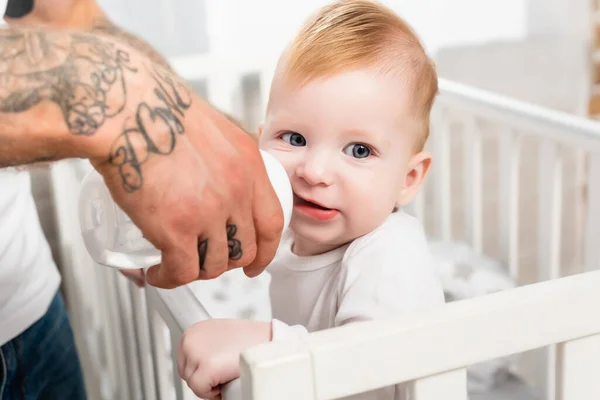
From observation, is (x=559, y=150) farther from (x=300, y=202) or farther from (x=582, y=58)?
(x=582, y=58)

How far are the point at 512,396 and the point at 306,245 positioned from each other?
1.57ft

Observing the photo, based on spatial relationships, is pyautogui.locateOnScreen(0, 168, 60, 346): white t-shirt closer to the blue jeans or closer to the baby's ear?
the blue jeans

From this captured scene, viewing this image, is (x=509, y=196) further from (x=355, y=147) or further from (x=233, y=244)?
(x=233, y=244)

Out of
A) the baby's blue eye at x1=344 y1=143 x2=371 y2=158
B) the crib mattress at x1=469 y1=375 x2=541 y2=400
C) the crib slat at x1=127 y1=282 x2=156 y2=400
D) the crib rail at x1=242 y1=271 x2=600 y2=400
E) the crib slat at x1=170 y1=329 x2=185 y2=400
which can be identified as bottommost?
the crib mattress at x1=469 y1=375 x2=541 y2=400

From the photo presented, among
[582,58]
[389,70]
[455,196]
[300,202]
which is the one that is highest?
[389,70]

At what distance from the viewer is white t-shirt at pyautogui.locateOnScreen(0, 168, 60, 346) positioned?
1000 mm

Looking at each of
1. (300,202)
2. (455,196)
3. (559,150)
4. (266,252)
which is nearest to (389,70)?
(300,202)

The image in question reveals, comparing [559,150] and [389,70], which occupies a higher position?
[389,70]

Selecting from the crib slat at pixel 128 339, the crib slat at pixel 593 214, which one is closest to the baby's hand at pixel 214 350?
the crib slat at pixel 128 339

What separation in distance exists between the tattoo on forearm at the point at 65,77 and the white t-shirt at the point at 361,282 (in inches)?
9.0

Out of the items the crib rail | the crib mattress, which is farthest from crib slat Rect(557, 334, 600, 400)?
the crib mattress

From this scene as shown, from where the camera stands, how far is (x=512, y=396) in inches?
46.7

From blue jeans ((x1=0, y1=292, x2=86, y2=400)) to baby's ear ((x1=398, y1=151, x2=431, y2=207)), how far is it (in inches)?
20.3

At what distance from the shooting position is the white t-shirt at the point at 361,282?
75 centimetres
